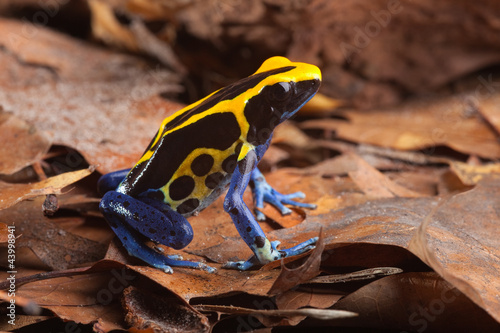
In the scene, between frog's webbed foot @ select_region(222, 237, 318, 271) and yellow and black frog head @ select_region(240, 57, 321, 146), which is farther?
yellow and black frog head @ select_region(240, 57, 321, 146)

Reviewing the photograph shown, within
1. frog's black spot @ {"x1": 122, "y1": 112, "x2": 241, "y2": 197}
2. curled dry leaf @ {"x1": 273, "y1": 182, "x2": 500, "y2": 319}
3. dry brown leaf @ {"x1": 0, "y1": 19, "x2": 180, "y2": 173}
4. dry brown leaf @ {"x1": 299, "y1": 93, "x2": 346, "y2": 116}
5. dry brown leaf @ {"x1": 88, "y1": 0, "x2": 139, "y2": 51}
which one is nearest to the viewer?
curled dry leaf @ {"x1": 273, "y1": 182, "x2": 500, "y2": 319}

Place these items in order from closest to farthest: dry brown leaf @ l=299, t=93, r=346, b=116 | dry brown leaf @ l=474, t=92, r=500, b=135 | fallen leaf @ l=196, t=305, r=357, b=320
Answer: fallen leaf @ l=196, t=305, r=357, b=320 < dry brown leaf @ l=474, t=92, r=500, b=135 < dry brown leaf @ l=299, t=93, r=346, b=116

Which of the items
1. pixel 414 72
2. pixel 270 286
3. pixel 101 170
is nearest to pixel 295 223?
pixel 270 286

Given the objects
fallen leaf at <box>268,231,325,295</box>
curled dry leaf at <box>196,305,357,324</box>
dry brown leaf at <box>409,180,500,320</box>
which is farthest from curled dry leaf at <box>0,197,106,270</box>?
dry brown leaf at <box>409,180,500,320</box>

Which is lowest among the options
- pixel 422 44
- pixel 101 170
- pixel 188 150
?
pixel 101 170

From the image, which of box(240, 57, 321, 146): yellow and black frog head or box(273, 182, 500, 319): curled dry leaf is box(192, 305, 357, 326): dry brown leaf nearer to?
box(273, 182, 500, 319): curled dry leaf

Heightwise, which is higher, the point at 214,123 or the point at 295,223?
the point at 214,123

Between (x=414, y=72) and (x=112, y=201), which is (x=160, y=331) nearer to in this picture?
(x=112, y=201)
